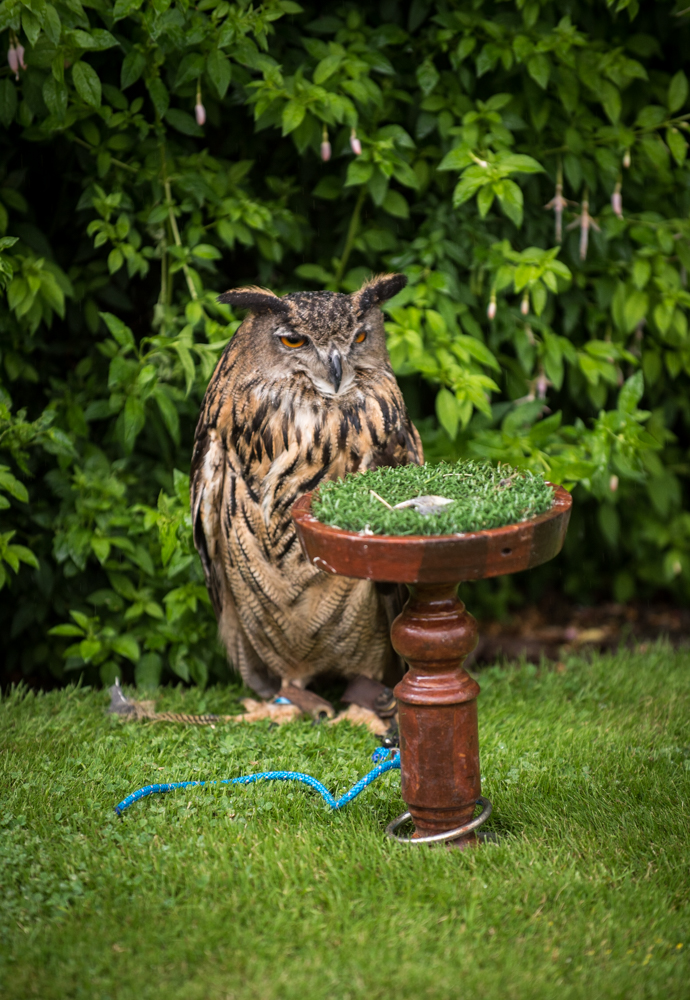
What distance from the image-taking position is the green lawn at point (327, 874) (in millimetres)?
1813

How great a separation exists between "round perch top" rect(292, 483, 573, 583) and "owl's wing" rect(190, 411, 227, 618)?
3.04 feet

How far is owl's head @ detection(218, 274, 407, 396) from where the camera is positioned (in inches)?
101

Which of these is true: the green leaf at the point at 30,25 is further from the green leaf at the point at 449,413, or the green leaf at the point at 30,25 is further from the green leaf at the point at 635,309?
the green leaf at the point at 635,309

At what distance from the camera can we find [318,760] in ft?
9.04

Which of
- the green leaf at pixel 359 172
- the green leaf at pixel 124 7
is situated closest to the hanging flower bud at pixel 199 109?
the green leaf at pixel 124 7

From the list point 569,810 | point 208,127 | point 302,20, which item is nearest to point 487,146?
point 302,20

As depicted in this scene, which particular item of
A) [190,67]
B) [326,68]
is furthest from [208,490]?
[326,68]

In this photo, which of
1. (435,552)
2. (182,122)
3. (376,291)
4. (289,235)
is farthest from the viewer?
(289,235)

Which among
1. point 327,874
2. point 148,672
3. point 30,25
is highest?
point 30,25

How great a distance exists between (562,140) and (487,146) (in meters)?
0.43

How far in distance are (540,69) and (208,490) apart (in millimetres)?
1883

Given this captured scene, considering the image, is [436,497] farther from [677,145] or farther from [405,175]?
[677,145]

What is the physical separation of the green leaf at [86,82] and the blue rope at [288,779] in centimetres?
212

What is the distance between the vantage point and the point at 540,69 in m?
3.26
